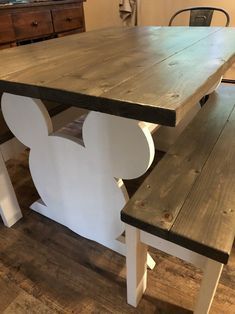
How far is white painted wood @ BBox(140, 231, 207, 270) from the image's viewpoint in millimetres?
708

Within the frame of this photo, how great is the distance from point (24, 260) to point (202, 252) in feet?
2.72

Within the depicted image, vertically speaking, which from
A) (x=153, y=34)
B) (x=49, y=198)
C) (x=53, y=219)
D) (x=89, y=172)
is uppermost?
(x=153, y=34)

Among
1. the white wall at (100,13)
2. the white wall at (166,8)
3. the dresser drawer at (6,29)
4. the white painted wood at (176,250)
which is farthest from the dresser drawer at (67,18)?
the white painted wood at (176,250)

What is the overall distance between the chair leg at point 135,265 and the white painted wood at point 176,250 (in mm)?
30

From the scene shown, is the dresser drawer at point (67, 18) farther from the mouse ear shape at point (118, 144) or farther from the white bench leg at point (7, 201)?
the mouse ear shape at point (118, 144)

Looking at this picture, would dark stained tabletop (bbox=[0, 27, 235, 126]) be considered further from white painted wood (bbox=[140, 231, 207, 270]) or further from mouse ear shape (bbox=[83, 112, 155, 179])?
white painted wood (bbox=[140, 231, 207, 270])

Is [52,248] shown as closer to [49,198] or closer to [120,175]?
[49,198]

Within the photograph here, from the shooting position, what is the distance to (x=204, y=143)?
3.26 ft

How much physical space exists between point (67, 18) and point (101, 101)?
2.07 meters

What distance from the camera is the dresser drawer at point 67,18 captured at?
7.40 feet

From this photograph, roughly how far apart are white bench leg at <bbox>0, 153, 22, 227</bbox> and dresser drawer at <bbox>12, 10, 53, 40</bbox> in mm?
1235

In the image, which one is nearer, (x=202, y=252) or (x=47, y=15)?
(x=202, y=252)

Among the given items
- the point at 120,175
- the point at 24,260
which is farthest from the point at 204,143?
the point at 24,260

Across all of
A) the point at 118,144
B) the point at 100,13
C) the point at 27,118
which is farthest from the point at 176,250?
the point at 100,13
